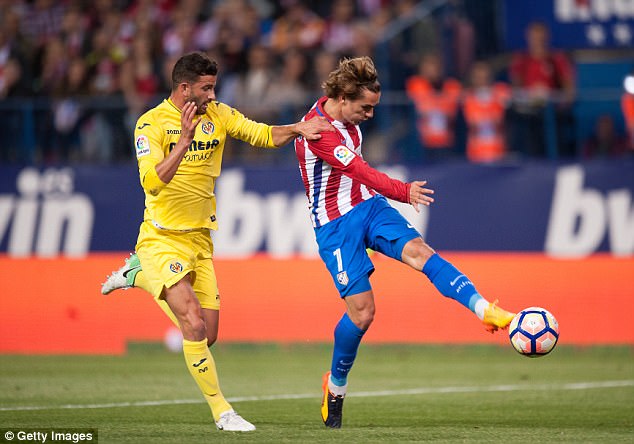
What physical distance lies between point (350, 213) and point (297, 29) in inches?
413

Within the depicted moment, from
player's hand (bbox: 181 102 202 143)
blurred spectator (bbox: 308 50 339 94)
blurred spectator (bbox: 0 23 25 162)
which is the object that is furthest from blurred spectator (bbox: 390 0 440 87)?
player's hand (bbox: 181 102 202 143)

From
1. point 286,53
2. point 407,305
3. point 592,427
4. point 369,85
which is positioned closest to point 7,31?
point 286,53

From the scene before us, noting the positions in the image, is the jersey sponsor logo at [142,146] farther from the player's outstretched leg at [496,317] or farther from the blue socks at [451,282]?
the player's outstretched leg at [496,317]

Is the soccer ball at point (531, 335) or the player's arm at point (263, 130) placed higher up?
the player's arm at point (263, 130)

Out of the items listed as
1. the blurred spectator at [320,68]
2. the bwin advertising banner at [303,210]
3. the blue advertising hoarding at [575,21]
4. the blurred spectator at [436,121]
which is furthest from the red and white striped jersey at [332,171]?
the blue advertising hoarding at [575,21]

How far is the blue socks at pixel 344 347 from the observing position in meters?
9.08

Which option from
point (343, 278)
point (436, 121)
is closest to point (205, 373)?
point (343, 278)

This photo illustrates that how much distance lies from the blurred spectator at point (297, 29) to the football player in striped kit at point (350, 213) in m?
9.34

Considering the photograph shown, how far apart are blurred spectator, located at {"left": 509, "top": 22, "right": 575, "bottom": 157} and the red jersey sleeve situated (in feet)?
26.3

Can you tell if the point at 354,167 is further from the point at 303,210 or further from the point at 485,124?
the point at 485,124

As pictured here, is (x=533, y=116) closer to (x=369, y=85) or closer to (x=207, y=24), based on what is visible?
(x=207, y=24)

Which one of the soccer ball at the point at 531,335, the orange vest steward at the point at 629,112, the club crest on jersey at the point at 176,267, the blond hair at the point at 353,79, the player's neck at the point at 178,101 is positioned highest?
the orange vest steward at the point at 629,112

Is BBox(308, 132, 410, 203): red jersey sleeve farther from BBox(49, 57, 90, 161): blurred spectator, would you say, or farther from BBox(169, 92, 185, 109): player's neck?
BBox(49, 57, 90, 161): blurred spectator

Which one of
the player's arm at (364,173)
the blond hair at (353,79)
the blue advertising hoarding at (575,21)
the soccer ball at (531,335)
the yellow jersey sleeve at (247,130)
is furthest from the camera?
the blue advertising hoarding at (575,21)
